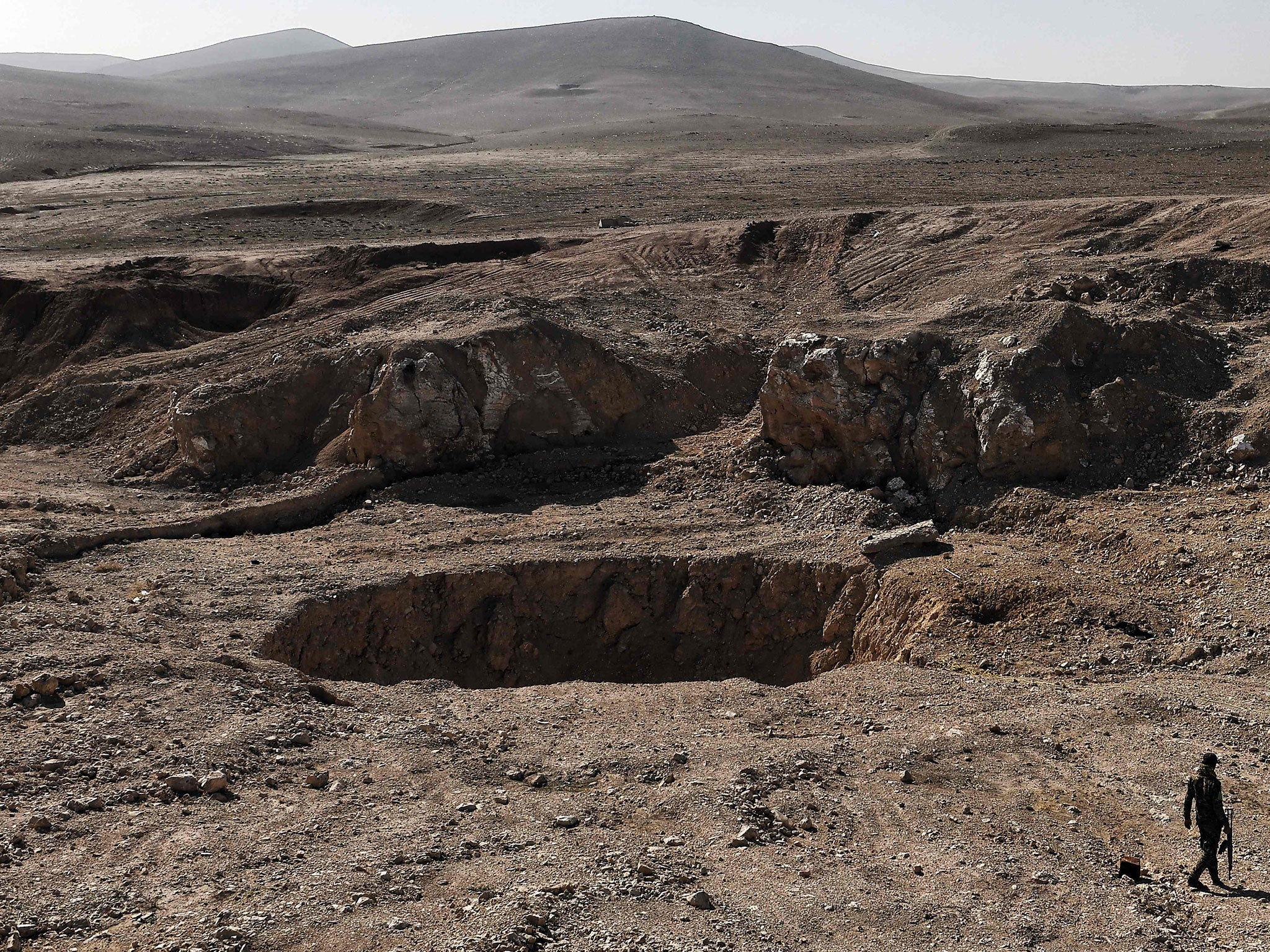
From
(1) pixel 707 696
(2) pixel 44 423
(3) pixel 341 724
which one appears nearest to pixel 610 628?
(1) pixel 707 696

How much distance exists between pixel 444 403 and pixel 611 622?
15.7 ft

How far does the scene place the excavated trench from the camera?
13.1 m

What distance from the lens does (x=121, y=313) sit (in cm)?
2089

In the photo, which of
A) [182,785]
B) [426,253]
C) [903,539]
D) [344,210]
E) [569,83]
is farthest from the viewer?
[569,83]

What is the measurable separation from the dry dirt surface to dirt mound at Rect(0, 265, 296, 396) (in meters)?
0.08

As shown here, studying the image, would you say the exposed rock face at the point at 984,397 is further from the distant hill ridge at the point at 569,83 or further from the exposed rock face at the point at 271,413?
the distant hill ridge at the point at 569,83

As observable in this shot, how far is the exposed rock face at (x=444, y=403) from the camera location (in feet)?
54.4

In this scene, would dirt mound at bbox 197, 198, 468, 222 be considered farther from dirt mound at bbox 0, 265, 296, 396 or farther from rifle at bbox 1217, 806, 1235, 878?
rifle at bbox 1217, 806, 1235, 878

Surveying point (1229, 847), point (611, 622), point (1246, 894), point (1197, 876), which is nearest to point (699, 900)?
point (1197, 876)

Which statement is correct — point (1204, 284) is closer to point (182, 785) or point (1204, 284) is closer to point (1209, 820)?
point (1209, 820)

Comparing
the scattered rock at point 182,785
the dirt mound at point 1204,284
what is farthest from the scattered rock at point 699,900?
the dirt mound at point 1204,284

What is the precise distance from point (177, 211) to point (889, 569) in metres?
25.5

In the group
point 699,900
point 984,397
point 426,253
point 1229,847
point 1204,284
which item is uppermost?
point 426,253

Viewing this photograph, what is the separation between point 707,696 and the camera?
1070 cm
